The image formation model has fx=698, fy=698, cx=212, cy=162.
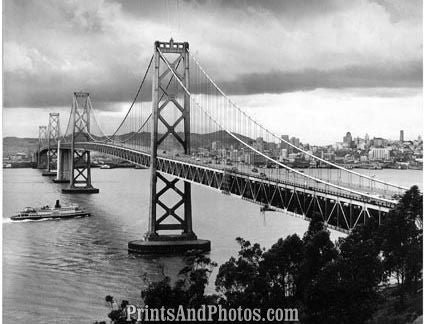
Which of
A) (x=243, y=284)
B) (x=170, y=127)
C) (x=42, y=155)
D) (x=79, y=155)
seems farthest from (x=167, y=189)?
(x=42, y=155)

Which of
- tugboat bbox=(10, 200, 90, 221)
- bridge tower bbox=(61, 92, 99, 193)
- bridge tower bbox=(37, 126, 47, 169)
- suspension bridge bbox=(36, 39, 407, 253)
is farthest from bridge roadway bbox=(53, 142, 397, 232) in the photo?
bridge tower bbox=(37, 126, 47, 169)

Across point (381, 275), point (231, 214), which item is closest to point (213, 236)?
point (231, 214)

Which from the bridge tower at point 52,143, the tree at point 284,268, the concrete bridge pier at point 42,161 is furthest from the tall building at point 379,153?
the concrete bridge pier at point 42,161

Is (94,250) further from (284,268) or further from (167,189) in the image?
(284,268)

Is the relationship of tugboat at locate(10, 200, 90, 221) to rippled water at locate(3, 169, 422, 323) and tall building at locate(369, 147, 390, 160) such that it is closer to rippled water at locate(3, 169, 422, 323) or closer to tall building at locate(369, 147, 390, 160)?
rippled water at locate(3, 169, 422, 323)

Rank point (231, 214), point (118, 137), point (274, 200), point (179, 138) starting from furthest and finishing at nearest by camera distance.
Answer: point (118, 137) < point (231, 214) < point (179, 138) < point (274, 200)

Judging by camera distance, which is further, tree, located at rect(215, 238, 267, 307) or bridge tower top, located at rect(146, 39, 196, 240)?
bridge tower top, located at rect(146, 39, 196, 240)

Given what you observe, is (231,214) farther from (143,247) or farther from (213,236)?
(143,247)
